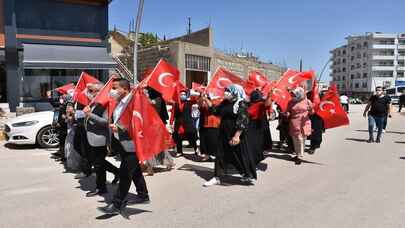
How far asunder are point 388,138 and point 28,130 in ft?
35.2

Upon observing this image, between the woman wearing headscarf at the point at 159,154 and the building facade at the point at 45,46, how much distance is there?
11.5 m

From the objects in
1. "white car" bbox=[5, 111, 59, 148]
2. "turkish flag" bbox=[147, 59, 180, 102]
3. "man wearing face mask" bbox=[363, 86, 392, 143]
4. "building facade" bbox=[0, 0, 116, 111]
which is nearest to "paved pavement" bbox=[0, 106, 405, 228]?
"white car" bbox=[5, 111, 59, 148]

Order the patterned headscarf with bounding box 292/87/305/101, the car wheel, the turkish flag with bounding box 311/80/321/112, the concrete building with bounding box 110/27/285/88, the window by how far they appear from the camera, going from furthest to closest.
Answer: the window, the concrete building with bounding box 110/27/285/88, the car wheel, the turkish flag with bounding box 311/80/321/112, the patterned headscarf with bounding box 292/87/305/101

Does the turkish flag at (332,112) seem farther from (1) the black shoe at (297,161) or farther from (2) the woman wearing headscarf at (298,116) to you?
(1) the black shoe at (297,161)

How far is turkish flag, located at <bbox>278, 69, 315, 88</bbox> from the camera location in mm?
7828

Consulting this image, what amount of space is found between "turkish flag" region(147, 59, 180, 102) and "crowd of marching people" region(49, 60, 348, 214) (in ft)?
0.06

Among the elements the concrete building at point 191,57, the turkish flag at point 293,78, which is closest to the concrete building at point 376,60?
the concrete building at point 191,57

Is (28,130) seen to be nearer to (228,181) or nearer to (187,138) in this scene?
(187,138)

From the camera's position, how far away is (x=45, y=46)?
17.7 m

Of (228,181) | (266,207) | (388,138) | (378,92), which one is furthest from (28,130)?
(388,138)

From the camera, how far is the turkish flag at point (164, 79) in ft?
22.4

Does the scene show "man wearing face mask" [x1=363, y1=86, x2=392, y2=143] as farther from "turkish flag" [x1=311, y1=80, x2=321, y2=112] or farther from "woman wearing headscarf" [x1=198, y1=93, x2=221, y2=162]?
"woman wearing headscarf" [x1=198, y1=93, x2=221, y2=162]

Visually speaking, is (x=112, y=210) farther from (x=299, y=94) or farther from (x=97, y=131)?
(x=299, y=94)

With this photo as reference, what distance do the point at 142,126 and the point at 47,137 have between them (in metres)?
5.53
